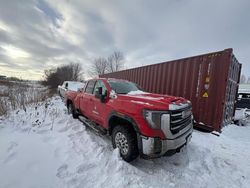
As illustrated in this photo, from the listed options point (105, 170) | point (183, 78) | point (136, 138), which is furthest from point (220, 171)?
point (183, 78)

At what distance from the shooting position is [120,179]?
2484mm

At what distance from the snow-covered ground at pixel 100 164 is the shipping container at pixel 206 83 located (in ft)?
3.46

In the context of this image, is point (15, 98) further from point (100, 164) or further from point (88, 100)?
point (100, 164)

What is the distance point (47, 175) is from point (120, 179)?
1224 millimetres

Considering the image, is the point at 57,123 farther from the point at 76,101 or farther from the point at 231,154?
the point at 231,154

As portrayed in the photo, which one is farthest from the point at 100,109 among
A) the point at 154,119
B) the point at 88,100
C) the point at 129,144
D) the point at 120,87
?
the point at 154,119

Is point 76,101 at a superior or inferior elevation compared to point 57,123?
superior

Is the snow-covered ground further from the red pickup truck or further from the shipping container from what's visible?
the shipping container

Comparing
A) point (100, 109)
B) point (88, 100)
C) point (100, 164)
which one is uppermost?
point (88, 100)

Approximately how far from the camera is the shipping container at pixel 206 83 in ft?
15.9

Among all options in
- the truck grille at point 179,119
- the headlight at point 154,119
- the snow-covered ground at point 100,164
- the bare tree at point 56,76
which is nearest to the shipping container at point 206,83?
the snow-covered ground at point 100,164

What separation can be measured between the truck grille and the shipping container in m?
2.36

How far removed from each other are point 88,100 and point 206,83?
3993 millimetres

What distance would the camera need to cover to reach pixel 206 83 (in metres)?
5.26
